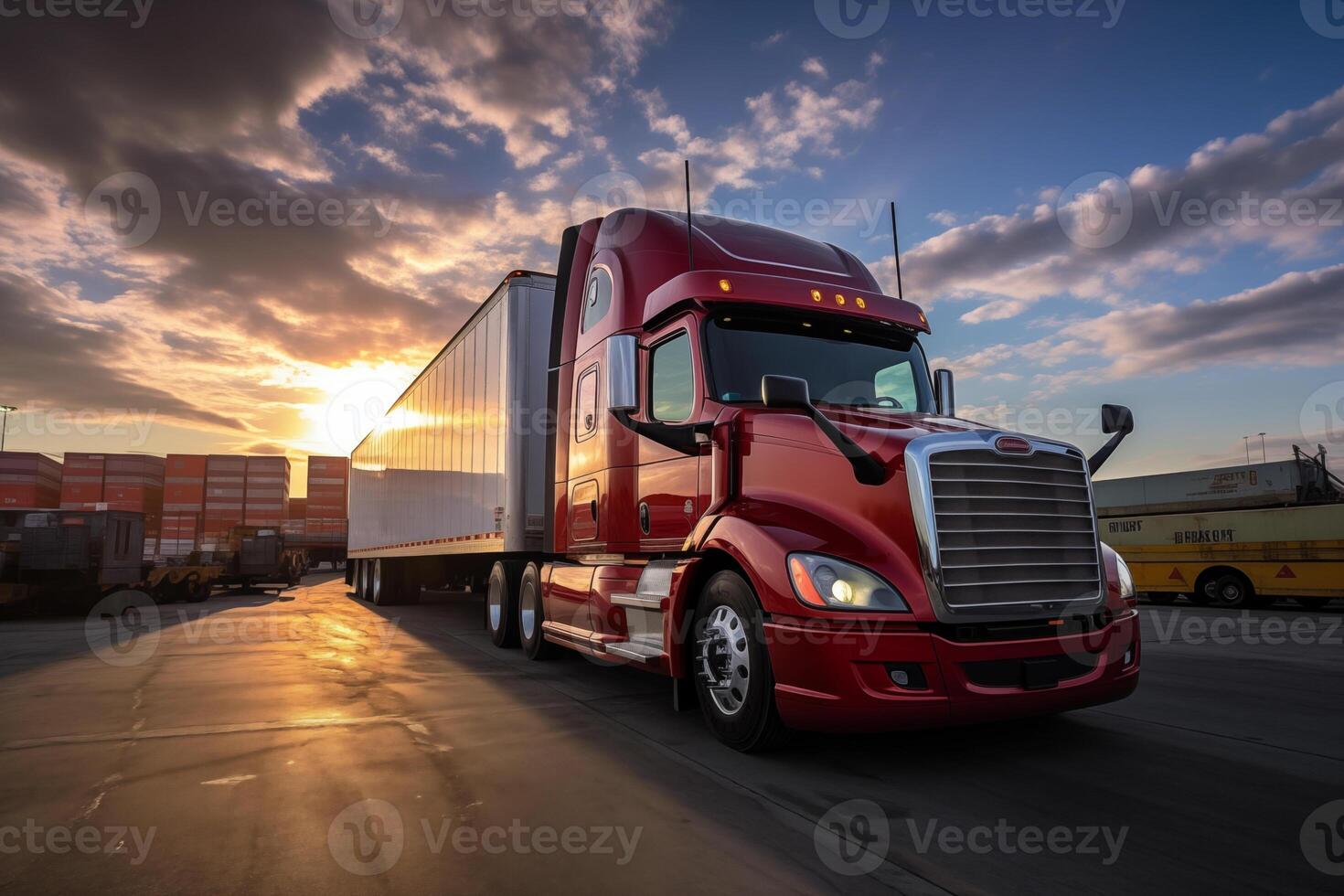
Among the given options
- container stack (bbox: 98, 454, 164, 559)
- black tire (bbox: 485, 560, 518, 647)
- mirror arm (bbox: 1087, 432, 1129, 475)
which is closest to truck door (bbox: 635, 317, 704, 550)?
mirror arm (bbox: 1087, 432, 1129, 475)

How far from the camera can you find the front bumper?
4.01 metres

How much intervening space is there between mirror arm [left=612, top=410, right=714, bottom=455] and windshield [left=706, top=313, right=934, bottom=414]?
0.27 metres

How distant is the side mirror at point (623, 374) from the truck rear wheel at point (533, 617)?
327cm

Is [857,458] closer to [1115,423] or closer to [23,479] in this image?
[1115,423]

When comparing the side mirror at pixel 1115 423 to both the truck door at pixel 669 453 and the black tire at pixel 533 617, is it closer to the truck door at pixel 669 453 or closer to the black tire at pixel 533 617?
the truck door at pixel 669 453

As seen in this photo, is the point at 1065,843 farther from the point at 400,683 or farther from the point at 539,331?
the point at 539,331

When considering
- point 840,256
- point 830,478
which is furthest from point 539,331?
point 830,478

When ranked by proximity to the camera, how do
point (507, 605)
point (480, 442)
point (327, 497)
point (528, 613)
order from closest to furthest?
point (528, 613) < point (507, 605) < point (480, 442) < point (327, 497)

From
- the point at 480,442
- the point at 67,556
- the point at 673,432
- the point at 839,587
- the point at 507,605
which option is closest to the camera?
the point at 839,587

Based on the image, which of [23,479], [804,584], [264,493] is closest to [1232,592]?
[804,584]

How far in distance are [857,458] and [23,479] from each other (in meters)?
53.3

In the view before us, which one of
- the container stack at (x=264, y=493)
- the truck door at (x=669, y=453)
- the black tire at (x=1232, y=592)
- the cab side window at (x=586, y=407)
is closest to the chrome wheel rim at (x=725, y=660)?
the truck door at (x=669, y=453)

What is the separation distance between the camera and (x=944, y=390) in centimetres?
636

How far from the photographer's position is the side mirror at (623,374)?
18.3ft
